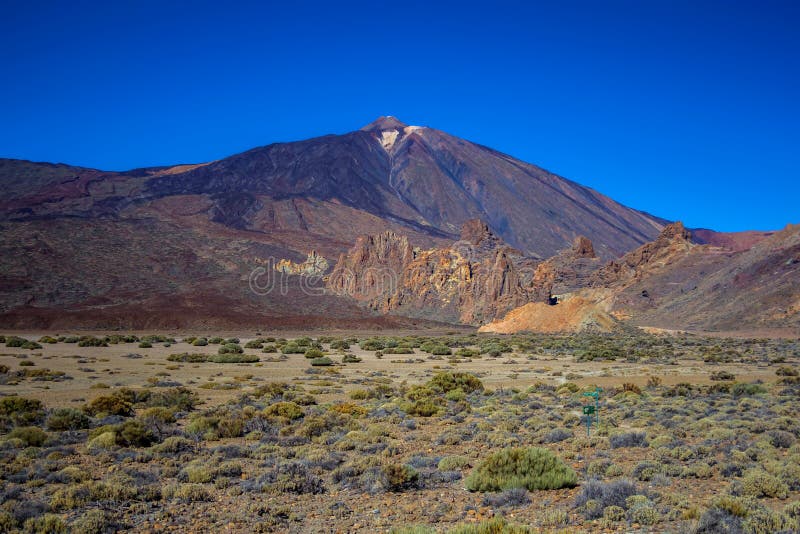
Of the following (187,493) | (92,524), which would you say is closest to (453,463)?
(187,493)

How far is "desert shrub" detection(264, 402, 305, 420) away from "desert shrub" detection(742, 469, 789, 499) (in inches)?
431

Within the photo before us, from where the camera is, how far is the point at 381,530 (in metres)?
8.05

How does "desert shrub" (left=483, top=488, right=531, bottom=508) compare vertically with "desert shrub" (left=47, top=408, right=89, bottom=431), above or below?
above

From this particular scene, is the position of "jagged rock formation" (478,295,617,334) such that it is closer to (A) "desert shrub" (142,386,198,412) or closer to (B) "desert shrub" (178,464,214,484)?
(A) "desert shrub" (142,386,198,412)

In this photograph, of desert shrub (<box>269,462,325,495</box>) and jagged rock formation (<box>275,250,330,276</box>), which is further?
jagged rock formation (<box>275,250,330,276</box>)

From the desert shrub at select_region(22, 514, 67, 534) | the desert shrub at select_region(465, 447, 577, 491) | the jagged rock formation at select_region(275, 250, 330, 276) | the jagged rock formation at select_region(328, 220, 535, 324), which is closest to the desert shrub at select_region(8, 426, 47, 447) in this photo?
the desert shrub at select_region(22, 514, 67, 534)

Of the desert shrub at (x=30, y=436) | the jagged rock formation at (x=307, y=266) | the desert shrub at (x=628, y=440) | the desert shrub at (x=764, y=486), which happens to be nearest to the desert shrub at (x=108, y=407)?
the desert shrub at (x=30, y=436)

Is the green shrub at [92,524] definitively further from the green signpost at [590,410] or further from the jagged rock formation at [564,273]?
the jagged rock formation at [564,273]

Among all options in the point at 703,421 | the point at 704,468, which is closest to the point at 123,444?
the point at 704,468

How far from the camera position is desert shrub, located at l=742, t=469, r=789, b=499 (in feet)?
28.7

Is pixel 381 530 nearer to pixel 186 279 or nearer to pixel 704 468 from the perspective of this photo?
pixel 704 468

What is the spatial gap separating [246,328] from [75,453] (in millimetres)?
78567

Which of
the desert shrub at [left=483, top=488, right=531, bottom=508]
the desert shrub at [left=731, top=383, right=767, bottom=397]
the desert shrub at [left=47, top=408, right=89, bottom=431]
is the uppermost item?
the desert shrub at [left=731, top=383, right=767, bottom=397]

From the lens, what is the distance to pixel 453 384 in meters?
23.4
